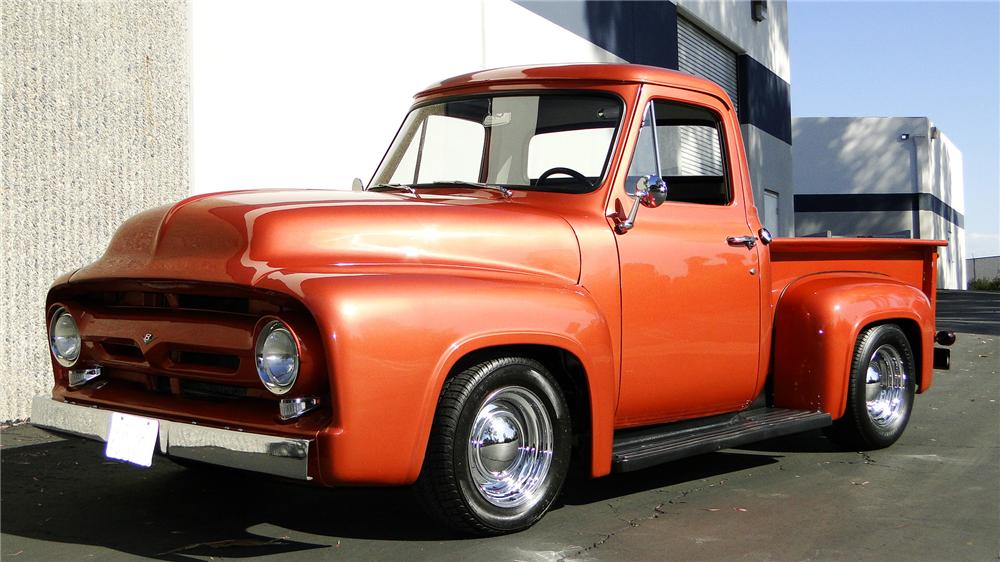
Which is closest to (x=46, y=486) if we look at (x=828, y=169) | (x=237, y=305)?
(x=237, y=305)

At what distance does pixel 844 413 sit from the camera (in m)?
5.97

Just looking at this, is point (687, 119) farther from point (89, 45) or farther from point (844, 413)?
point (89, 45)

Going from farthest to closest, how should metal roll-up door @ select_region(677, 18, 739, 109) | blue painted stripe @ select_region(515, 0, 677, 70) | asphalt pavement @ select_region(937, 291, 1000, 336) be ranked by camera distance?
metal roll-up door @ select_region(677, 18, 739, 109), asphalt pavement @ select_region(937, 291, 1000, 336), blue painted stripe @ select_region(515, 0, 677, 70)

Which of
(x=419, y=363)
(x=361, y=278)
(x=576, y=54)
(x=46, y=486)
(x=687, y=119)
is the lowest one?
(x=46, y=486)

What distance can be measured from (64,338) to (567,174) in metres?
2.29

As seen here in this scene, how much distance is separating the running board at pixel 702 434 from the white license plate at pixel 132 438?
182 centimetres

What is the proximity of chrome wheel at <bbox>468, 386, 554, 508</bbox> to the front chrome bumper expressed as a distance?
28.8 inches

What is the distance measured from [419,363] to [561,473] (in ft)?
3.02

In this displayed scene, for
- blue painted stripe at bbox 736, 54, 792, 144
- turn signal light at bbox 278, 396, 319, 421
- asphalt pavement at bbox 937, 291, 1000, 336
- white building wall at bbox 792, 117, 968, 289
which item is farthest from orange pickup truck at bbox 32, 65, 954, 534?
white building wall at bbox 792, 117, 968, 289

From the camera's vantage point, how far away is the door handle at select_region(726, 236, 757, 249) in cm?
534

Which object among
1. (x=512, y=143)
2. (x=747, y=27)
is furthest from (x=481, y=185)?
(x=747, y=27)

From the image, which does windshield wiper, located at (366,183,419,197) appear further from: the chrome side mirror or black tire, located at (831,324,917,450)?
black tire, located at (831,324,917,450)

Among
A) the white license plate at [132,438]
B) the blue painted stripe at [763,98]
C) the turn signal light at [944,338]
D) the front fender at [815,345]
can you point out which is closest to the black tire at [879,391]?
the front fender at [815,345]

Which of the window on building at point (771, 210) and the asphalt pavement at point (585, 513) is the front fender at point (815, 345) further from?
the window on building at point (771, 210)
